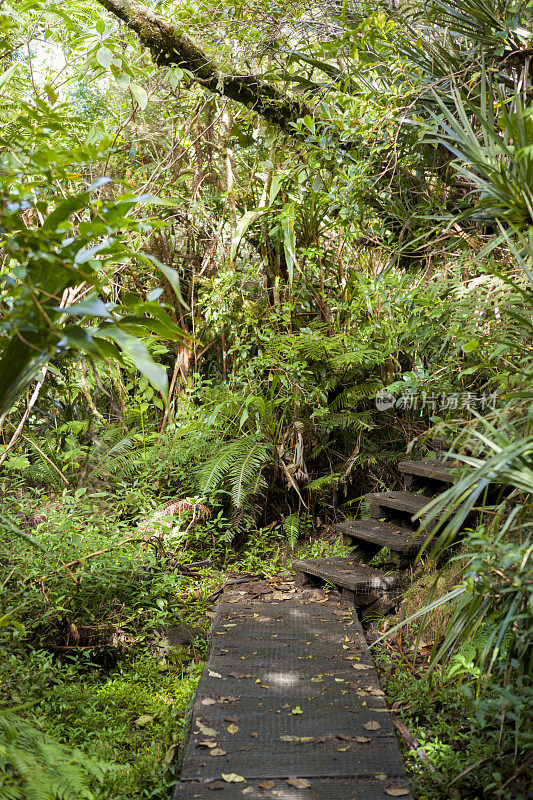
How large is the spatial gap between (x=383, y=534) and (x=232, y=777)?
1.82 m

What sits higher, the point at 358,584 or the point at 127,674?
the point at 358,584

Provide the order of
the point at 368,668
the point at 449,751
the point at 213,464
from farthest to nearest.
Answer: the point at 213,464 < the point at 368,668 < the point at 449,751

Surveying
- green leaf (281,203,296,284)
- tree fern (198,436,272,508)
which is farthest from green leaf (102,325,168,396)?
green leaf (281,203,296,284)

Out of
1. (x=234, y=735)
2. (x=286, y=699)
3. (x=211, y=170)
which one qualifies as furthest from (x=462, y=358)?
(x=211, y=170)

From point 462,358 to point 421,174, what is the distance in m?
1.16

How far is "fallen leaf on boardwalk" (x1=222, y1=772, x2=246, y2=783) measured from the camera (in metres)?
1.94

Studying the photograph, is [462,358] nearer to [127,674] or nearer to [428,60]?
[428,60]

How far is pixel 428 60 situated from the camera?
3.26m

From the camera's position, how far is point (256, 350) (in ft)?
16.9

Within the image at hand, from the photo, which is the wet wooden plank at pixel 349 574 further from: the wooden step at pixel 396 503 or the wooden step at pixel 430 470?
the wooden step at pixel 430 470

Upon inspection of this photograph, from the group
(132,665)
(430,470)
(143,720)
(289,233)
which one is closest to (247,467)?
(430,470)

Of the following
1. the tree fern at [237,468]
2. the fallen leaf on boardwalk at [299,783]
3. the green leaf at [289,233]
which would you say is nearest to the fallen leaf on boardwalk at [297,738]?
the fallen leaf on boardwalk at [299,783]

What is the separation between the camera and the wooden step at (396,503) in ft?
11.7

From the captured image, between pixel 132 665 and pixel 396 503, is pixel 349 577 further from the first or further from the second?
pixel 132 665
